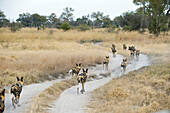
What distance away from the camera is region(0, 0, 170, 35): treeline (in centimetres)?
3631

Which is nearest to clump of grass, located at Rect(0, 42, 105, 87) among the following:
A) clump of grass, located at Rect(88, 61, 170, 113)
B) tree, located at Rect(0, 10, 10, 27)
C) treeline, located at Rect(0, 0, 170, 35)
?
clump of grass, located at Rect(88, 61, 170, 113)

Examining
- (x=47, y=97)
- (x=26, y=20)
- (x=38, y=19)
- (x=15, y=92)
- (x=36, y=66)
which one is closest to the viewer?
(x=15, y=92)

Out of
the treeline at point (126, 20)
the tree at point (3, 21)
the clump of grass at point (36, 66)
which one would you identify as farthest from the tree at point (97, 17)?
the clump of grass at point (36, 66)

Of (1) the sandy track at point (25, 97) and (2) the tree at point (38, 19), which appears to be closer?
(1) the sandy track at point (25, 97)

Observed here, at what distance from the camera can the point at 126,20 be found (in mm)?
58625

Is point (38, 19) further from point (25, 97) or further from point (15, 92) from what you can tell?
point (15, 92)

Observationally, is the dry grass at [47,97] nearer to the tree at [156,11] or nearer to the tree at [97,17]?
the tree at [156,11]

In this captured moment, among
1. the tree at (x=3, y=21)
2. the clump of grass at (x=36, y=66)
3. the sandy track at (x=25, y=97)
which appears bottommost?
the sandy track at (x=25, y=97)

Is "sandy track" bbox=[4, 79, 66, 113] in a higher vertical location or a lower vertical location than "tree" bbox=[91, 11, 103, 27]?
lower

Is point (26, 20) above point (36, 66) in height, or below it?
above

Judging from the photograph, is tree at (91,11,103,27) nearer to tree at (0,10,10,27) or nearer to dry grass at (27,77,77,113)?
tree at (0,10,10,27)

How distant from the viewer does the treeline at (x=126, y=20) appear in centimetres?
3631

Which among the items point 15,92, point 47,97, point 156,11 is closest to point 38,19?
point 156,11

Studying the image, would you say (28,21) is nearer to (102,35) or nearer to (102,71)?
(102,35)
